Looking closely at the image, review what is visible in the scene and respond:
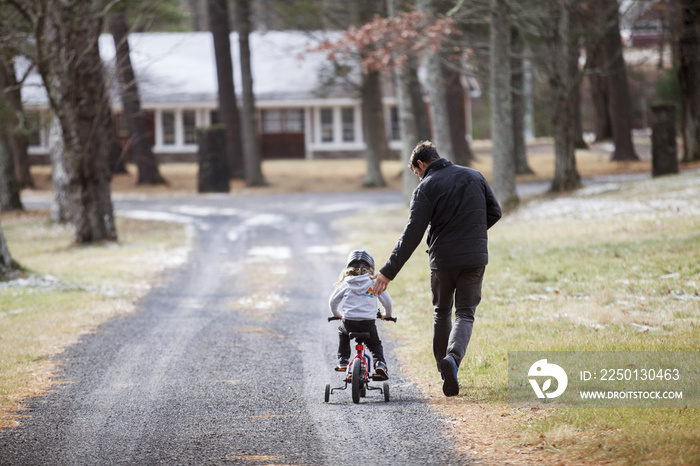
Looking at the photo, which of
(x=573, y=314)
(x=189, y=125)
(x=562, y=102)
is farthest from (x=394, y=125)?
(x=573, y=314)

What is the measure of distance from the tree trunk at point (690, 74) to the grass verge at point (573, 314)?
11.4 metres

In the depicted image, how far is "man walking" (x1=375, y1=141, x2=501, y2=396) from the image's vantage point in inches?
267

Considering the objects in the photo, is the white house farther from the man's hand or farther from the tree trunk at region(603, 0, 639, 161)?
the man's hand

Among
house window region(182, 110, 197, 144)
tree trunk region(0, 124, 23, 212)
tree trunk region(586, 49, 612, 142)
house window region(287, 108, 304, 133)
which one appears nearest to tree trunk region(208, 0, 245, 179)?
tree trunk region(0, 124, 23, 212)

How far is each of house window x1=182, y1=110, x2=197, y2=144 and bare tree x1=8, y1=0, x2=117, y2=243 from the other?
88.0ft

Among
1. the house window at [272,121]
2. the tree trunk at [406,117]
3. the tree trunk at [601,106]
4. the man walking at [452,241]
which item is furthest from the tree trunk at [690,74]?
the man walking at [452,241]

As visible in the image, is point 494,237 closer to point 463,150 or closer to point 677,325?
point 677,325

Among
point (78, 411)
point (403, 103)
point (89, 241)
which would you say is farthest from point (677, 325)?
point (403, 103)

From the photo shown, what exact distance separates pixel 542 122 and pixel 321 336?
1950 inches

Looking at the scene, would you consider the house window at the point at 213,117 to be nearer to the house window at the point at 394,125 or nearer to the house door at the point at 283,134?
the house door at the point at 283,134

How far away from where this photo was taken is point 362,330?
6992mm

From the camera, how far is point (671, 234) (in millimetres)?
14820

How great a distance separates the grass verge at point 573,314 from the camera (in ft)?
18.1

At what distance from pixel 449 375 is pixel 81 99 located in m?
14.9
